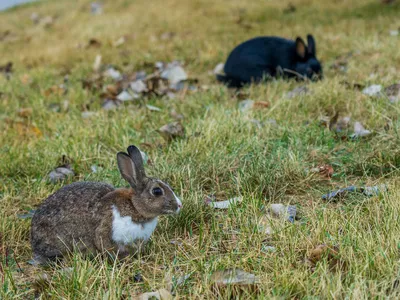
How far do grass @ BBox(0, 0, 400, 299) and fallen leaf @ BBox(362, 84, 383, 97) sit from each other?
16cm

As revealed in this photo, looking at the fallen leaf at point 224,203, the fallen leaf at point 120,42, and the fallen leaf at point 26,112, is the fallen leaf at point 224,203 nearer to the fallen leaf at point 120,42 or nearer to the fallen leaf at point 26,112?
the fallen leaf at point 26,112

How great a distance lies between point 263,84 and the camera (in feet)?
20.9

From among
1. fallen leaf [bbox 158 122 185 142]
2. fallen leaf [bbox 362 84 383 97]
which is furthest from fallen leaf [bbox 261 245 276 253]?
fallen leaf [bbox 362 84 383 97]

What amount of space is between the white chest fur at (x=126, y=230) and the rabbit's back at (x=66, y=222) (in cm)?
11

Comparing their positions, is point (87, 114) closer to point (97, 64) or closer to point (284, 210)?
point (97, 64)

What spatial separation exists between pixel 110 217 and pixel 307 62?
4600mm

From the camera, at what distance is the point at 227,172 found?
388 cm

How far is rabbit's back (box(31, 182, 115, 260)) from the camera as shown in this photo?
3066mm

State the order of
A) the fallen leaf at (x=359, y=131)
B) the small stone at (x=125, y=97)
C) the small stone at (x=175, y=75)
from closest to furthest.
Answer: the fallen leaf at (x=359, y=131) < the small stone at (x=125, y=97) < the small stone at (x=175, y=75)

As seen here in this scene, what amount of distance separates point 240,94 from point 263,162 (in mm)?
2225

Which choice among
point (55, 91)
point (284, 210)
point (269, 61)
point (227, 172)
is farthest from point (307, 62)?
point (284, 210)

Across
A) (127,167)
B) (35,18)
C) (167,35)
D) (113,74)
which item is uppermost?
(127,167)

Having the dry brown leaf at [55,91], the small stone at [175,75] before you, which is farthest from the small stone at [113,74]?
the dry brown leaf at [55,91]

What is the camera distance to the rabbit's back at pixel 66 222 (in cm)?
307
